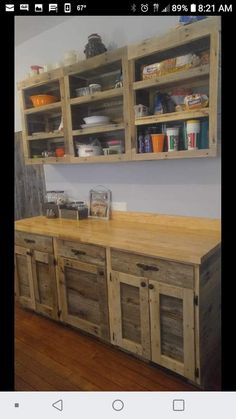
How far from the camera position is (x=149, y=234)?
4.83 feet

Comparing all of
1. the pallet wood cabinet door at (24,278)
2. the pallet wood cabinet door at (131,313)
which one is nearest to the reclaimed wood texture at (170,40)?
the pallet wood cabinet door at (131,313)

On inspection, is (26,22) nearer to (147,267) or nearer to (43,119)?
(147,267)

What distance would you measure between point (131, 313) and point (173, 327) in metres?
0.23

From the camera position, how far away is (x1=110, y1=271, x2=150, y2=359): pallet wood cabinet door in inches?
51.9

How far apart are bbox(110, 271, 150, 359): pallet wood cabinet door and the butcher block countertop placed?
0.57 feet

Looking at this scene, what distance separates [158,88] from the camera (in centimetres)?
146

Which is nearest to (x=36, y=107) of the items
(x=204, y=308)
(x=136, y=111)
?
(x=136, y=111)

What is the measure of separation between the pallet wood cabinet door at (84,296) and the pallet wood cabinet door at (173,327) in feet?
1.02

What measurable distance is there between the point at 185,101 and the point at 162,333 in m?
1.12

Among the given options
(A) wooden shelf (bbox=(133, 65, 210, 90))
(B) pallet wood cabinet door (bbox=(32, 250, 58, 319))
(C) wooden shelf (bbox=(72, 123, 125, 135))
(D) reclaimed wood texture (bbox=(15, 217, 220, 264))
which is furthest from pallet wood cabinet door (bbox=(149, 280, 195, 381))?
(A) wooden shelf (bbox=(133, 65, 210, 90))

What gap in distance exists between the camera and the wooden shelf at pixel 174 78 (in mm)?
1219

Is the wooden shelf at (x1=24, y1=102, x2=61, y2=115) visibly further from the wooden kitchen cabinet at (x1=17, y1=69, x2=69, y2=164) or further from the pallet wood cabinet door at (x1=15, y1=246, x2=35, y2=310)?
the pallet wood cabinet door at (x1=15, y1=246, x2=35, y2=310)

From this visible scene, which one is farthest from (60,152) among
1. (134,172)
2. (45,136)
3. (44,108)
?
(134,172)
